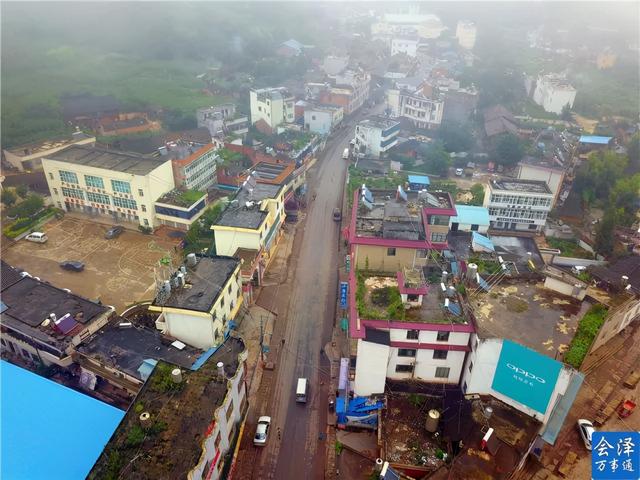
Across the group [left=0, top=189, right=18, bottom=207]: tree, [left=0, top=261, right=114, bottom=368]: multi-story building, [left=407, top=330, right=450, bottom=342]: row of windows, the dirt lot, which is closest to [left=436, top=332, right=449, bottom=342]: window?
[left=407, top=330, right=450, bottom=342]: row of windows

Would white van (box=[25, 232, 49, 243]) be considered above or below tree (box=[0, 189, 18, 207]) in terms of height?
below

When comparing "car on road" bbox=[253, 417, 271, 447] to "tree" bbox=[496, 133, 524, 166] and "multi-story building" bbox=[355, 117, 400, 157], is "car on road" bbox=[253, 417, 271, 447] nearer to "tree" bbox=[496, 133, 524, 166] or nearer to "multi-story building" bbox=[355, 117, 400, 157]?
"multi-story building" bbox=[355, 117, 400, 157]

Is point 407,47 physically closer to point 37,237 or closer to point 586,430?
point 37,237

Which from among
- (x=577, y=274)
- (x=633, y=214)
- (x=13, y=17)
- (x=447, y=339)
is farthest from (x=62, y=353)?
(x=13, y=17)

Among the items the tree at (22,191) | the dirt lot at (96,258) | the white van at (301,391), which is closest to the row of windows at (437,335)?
the white van at (301,391)

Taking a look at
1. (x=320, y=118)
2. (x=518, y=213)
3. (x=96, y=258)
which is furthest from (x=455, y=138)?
(x=96, y=258)

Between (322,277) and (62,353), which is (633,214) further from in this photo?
(62,353)

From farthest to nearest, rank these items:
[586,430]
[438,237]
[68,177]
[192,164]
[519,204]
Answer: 1. [192,164]
2. [68,177]
3. [519,204]
4. [438,237]
5. [586,430]
